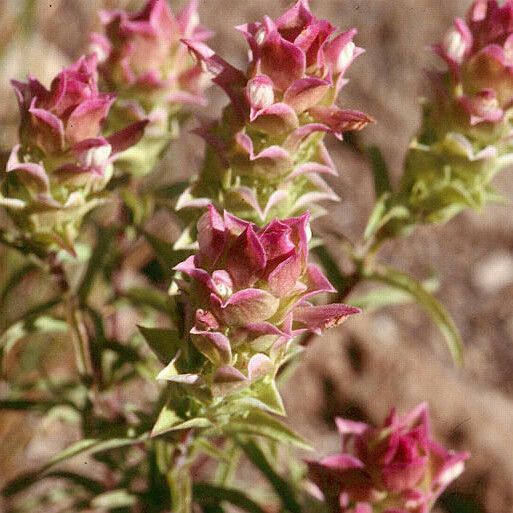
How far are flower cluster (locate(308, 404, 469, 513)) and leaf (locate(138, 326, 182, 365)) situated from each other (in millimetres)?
266

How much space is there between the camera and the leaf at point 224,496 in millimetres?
1161

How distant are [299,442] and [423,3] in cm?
165

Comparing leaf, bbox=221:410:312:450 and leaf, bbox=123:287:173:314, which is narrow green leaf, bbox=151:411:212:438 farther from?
leaf, bbox=123:287:173:314

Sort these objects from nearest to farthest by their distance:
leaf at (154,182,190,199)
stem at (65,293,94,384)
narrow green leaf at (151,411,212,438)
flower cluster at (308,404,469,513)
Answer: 1. narrow green leaf at (151,411,212,438)
2. flower cluster at (308,404,469,513)
3. stem at (65,293,94,384)
4. leaf at (154,182,190,199)

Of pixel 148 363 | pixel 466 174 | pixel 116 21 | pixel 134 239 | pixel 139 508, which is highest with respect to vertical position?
pixel 116 21

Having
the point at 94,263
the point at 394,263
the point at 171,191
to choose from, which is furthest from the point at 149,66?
the point at 394,263

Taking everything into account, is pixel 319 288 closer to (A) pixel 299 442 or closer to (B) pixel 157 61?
(A) pixel 299 442

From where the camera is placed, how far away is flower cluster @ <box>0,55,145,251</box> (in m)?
0.88

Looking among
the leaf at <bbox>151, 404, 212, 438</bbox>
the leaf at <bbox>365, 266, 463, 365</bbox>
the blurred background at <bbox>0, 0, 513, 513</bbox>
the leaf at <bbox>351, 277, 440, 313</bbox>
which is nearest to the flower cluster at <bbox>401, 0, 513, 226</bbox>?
the leaf at <bbox>365, 266, 463, 365</bbox>

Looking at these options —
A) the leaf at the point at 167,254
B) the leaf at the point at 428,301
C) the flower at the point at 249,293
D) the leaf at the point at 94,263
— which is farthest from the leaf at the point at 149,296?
the flower at the point at 249,293

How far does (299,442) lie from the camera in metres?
0.90

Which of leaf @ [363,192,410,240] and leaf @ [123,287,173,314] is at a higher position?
leaf @ [363,192,410,240]

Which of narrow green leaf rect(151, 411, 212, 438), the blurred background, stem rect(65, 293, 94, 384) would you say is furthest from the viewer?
the blurred background

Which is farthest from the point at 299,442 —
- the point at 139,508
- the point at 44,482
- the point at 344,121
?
the point at 44,482
